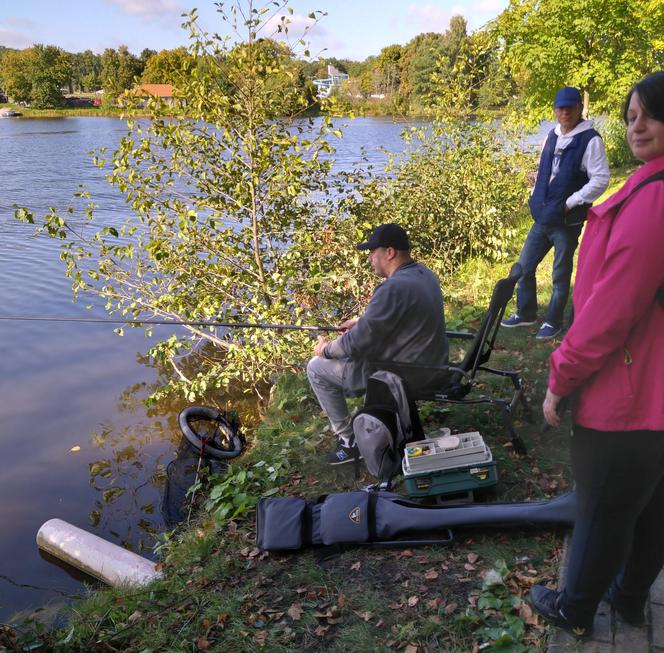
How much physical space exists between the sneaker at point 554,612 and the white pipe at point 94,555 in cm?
235

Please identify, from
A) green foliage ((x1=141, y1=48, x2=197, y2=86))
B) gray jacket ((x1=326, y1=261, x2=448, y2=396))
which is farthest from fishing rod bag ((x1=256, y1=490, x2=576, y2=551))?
green foliage ((x1=141, y1=48, x2=197, y2=86))

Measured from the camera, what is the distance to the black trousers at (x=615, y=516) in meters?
Answer: 1.79

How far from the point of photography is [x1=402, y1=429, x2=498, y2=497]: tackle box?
131 inches

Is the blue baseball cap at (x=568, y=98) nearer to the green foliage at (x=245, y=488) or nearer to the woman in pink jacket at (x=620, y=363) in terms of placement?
the woman in pink jacket at (x=620, y=363)

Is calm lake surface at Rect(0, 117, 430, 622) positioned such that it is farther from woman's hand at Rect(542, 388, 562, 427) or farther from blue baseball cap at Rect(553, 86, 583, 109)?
blue baseball cap at Rect(553, 86, 583, 109)

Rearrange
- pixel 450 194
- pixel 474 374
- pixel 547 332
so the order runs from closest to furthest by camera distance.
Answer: pixel 474 374 → pixel 547 332 → pixel 450 194

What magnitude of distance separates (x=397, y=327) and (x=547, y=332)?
7.56 ft

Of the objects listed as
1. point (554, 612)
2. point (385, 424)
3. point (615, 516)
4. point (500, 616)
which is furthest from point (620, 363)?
point (385, 424)

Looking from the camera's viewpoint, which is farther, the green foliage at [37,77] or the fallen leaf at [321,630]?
the green foliage at [37,77]

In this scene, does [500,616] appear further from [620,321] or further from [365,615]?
[620,321]

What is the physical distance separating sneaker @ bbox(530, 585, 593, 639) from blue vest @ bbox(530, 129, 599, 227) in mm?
3357

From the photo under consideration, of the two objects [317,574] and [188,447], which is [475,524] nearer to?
[317,574]

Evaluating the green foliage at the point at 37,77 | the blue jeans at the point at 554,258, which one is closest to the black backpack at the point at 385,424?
the blue jeans at the point at 554,258

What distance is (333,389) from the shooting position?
4105mm
